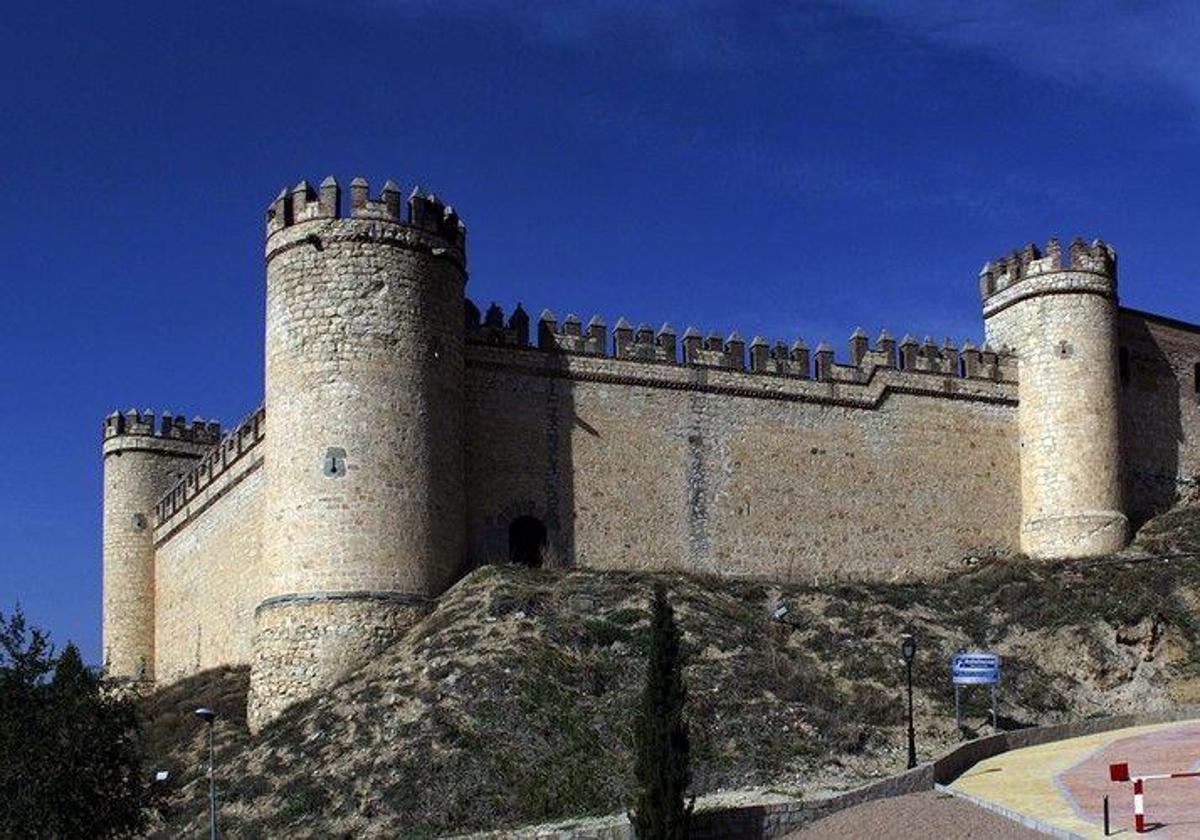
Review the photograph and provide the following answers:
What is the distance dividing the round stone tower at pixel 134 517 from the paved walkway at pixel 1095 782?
25.8 metres

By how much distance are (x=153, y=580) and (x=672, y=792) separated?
27493 millimetres

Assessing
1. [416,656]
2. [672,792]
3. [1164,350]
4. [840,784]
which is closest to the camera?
[672,792]

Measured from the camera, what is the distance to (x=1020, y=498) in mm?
39156

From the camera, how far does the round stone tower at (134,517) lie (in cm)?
4488

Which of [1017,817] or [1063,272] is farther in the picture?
[1063,272]

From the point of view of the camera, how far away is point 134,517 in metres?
45.5

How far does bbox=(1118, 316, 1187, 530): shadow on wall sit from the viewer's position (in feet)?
133

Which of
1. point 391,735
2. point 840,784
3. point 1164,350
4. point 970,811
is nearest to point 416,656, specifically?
point 391,735

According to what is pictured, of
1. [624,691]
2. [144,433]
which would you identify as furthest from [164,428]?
[624,691]

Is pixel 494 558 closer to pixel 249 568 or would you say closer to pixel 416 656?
pixel 416 656

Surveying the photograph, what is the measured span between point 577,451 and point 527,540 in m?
1.99

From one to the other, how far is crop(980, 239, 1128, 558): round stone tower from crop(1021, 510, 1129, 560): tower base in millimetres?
21

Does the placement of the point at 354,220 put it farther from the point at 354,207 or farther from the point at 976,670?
the point at 976,670

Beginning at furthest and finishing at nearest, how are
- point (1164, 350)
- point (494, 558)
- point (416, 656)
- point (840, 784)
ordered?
1. point (1164, 350)
2. point (494, 558)
3. point (416, 656)
4. point (840, 784)
